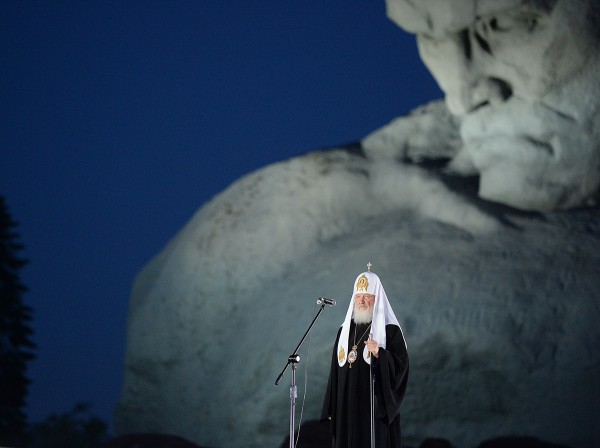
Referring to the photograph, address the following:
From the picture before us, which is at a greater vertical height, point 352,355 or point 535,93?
point 535,93

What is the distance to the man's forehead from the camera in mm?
8352

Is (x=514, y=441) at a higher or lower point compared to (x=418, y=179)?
lower

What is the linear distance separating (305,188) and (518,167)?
2.12 metres

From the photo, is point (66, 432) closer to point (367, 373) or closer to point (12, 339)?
point (12, 339)

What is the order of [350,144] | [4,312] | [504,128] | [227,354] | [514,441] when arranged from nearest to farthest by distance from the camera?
[514,441] < [504,128] < [227,354] < [350,144] < [4,312]

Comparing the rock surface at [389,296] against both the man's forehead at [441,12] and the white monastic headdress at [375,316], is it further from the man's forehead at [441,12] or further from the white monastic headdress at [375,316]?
the white monastic headdress at [375,316]

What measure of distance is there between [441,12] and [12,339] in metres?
8.10

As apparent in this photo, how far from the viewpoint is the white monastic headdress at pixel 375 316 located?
5.47 m

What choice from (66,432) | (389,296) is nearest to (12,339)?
(66,432)

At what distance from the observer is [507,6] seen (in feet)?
26.9

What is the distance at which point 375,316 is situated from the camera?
549cm

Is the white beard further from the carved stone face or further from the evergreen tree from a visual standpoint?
the evergreen tree

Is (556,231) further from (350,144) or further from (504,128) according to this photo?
(350,144)

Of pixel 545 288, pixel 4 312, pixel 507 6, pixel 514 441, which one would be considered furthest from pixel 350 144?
pixel 4 312
